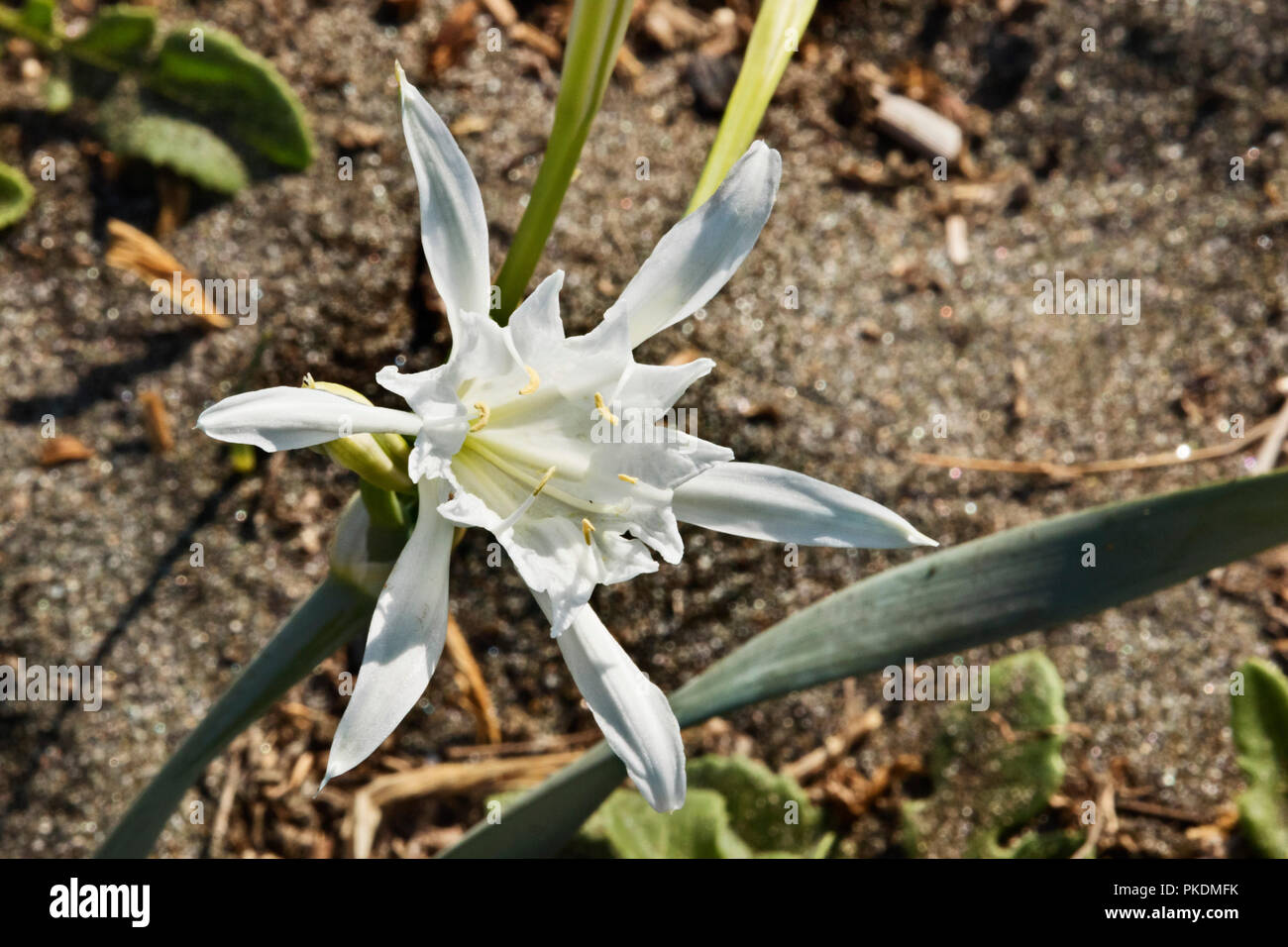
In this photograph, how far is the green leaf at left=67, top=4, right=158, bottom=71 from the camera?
190cm

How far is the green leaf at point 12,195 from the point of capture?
1830mm

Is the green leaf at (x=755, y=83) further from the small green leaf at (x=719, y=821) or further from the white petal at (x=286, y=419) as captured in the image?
the small green leaf at (x=719, y=821)

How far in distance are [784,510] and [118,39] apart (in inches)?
66.1

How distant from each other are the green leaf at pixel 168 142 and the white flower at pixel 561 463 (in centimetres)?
112

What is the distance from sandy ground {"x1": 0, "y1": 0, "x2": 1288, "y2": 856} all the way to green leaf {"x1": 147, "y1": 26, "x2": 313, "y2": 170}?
82 millimetres

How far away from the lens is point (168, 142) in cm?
189

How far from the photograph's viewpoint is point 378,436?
0.95m

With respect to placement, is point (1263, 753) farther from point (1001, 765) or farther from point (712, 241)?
point (712, 241)

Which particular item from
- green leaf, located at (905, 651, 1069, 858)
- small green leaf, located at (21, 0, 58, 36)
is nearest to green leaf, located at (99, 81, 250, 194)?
small green leaf, located at (21, 0, 58, 36)

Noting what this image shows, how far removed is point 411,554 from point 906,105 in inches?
68.7

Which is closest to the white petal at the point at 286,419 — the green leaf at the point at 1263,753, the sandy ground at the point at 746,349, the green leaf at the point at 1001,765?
the sandy ground at the point at 746,349
